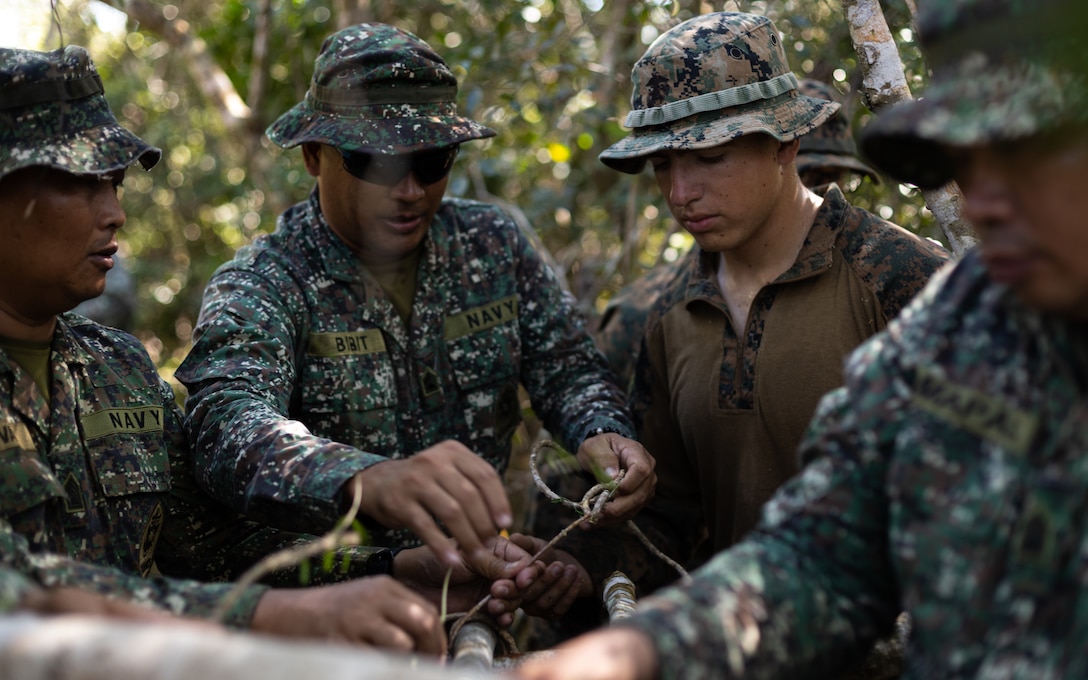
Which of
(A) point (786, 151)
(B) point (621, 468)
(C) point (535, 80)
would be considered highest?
(C) point (535, 80)

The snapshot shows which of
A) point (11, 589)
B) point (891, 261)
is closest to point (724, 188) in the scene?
point (891, 261)

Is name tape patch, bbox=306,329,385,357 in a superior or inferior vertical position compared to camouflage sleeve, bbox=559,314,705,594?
superior

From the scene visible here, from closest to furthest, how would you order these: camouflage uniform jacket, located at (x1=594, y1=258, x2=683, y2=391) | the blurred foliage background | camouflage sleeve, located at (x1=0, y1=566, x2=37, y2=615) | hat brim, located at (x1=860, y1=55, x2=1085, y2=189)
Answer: hat brim, located at (x1=860, y1=55, x2=1085, y2=189), camouflage sleeve, located at (x1=0, y1=566, x2=37, y2=615), camouflage uniform jacket, located at (x1=594, y1=258, x2=683, y2=391), the blurred foliage background

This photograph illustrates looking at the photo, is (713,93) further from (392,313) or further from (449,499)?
(449,499)

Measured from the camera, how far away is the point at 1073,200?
174 cm

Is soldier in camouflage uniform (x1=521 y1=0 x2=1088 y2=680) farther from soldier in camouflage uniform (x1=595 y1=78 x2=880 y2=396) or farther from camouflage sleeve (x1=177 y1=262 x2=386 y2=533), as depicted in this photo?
soldier in camouflage uniform (x1=595 y1=78 x2=880 y2=396)

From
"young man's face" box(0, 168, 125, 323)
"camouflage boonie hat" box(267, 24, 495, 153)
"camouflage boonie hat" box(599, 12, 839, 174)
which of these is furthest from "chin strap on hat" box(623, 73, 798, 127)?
"young man's face" box(0, 168, 125, 323)

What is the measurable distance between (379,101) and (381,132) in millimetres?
147

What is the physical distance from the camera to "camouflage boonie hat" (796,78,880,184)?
4883 millimetres

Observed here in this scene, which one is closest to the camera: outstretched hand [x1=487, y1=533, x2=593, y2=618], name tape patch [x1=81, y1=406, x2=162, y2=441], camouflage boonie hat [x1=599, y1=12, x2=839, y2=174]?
name tape patch [x1=81, y1=406, x2=162, y2=441]

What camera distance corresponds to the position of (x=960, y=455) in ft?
6.36

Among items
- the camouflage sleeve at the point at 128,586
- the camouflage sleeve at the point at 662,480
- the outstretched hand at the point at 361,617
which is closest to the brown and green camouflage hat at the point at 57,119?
the camouflage sleeve at the point at 128,586

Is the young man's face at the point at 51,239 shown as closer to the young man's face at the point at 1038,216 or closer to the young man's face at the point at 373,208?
the young man's face at the point at 373,208

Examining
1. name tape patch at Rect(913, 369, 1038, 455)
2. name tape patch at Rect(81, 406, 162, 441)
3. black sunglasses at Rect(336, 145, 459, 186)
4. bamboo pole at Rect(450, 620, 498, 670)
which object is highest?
black sunglasses at Rect(336, 145, 459, 186)
